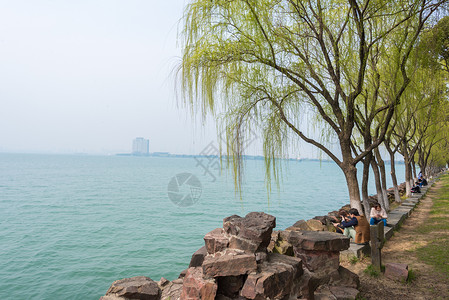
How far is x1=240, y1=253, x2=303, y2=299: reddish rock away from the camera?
3633 mm

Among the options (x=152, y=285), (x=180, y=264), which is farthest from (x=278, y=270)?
(x=180, y=264)

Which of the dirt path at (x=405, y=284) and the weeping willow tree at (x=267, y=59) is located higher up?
the weeping willow tree at (x=267, y=59)

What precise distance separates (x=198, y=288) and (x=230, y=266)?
50 centimetres

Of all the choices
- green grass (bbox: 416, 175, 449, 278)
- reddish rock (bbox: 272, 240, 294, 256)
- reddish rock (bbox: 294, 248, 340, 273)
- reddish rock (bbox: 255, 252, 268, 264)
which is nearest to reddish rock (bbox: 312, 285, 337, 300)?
reddish rock (bbox: 294, 248, 340, 273)

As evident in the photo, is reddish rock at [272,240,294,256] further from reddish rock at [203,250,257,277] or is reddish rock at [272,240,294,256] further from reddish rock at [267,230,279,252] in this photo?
reddish rock at [203,250,257,277]

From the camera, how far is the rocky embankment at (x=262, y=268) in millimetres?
3756

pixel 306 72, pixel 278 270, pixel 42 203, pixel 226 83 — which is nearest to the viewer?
pixel 278 270

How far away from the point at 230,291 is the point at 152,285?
9.38 feet

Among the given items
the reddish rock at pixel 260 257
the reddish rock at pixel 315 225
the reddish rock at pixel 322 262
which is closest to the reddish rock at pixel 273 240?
the reddish rock at pixel 322 262

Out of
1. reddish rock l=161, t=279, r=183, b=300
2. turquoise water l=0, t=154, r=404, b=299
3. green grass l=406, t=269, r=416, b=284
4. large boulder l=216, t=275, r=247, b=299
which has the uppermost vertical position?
large boulder l=216, t=275, r=247, b=299

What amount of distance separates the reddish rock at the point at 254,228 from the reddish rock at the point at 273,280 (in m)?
0.34

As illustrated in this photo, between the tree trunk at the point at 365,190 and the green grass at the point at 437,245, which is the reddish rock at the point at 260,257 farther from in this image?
the tree trunk at the point at 365,190

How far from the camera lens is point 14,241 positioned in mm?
16578

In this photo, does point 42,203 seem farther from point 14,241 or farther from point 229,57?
point 229,57
